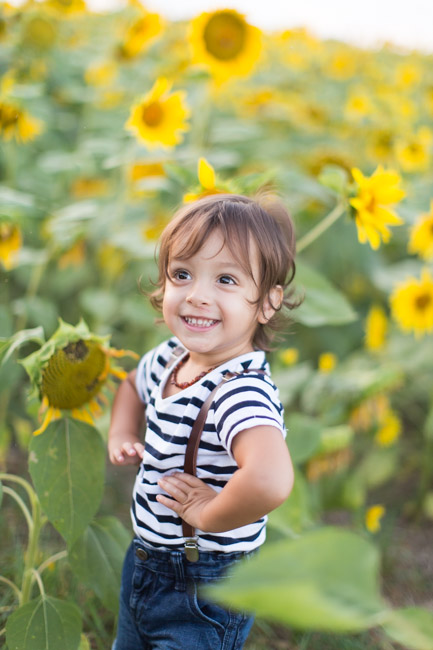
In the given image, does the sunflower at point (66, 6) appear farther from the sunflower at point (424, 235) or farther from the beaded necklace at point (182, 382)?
the beaded necklace at point (182, 382)

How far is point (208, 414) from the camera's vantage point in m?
0.77

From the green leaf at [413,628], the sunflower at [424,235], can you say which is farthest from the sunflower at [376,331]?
the green leaf at [413,628]

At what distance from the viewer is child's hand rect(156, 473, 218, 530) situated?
75 cm

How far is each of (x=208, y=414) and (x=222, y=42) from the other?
4.92 feet

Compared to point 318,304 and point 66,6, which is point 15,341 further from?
point 66,6

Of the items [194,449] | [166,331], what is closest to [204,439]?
[194,449]

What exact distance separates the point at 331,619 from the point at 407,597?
47.0 inches

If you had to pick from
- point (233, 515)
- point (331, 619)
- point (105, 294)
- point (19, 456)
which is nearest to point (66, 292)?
point (105, 294)

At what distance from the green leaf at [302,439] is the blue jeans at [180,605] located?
1.23 feet

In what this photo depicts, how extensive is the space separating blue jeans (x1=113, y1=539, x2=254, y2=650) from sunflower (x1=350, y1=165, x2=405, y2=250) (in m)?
0.52

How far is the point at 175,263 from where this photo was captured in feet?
2.60

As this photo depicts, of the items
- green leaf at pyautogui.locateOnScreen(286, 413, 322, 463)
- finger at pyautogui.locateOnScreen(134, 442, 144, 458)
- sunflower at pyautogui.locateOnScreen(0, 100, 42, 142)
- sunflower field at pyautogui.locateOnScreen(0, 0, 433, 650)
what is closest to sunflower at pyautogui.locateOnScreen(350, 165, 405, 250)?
sunflower field at pyautogui.locateOnScreen(0, 0, 433, 650)

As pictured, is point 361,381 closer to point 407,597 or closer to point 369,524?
point 369,524

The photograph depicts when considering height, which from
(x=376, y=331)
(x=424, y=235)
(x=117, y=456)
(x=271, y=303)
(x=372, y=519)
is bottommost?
(x=372, y=519)
